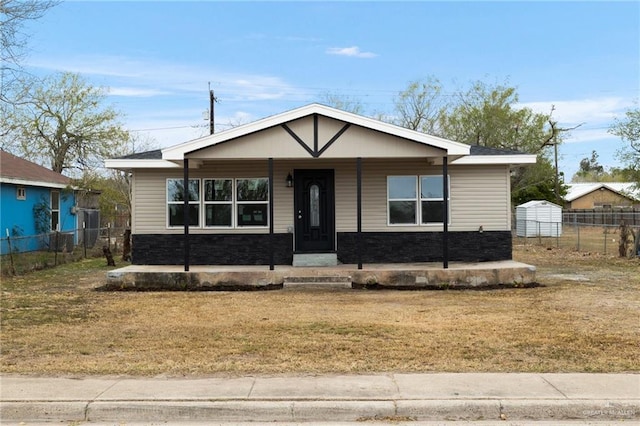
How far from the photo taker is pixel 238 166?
16.5 meters

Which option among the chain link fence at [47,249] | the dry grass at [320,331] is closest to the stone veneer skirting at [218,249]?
the dry grass at [320,331]

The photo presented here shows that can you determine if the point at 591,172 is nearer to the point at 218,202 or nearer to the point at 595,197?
the point at 595,197

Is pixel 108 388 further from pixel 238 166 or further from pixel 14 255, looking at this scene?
pixel 14 255

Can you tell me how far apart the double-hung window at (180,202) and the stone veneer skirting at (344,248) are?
1.34ft

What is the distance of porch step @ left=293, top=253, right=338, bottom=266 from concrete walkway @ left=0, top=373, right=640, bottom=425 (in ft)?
31.6

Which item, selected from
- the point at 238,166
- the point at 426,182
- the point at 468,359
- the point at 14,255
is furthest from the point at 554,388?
the point at 14,255

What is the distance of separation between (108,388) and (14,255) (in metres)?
12.9

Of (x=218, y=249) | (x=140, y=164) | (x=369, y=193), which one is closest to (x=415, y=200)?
(x=369, y=193)

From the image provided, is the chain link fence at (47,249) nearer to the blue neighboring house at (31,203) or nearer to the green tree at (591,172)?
the blue neighboring house at (31,203)

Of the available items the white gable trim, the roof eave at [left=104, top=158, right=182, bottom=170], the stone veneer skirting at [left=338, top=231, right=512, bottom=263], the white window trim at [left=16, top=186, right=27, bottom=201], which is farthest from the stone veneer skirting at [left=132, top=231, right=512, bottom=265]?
the white window trim at [left=16, top=186, right=27, bottom=201]

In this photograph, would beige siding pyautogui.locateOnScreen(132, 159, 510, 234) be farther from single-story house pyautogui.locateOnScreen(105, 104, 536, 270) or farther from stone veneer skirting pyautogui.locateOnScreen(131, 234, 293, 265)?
stone veneer skirting pyautogui.locateOnScreen(131, 234, 293, 265)

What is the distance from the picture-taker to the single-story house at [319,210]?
645 inches

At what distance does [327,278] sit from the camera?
47.1 ft

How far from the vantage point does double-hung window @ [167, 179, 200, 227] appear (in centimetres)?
1656
